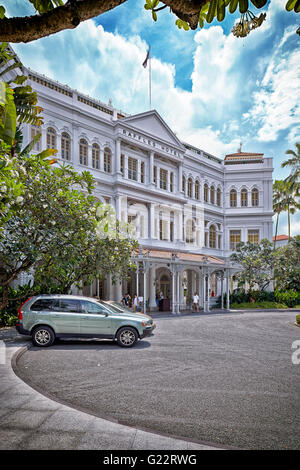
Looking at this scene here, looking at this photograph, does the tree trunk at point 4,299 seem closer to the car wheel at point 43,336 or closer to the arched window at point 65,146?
the car wheel at point 43,336

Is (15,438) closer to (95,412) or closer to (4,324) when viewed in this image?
(95,412)

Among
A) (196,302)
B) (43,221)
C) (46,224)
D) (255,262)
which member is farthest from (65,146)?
(255,262)

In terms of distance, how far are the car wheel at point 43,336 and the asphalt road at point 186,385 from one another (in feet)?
1.15

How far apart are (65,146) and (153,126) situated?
28.9ft

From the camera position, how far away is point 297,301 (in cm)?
3017

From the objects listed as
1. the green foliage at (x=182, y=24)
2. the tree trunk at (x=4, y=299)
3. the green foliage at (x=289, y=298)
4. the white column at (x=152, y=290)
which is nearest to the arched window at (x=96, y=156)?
the white column at (x=152, y=290)

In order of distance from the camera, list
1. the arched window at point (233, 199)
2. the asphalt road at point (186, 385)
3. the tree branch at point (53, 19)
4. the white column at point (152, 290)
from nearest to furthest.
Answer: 1. the tree branch at point (53, 19)
2. the asphalt road at point (186, 385)
3. the white column at point (152, 290)
4. the arched window at point (233, 199)

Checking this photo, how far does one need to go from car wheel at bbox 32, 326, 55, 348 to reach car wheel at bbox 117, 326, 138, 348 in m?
2.12

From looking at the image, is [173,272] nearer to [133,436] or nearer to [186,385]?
[186,385]

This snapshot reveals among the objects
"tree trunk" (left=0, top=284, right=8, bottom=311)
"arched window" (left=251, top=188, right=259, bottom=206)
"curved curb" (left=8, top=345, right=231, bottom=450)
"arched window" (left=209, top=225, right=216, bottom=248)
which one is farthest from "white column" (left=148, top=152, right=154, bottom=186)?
"curved curb" (left=8, top=345, right=231, bottom=450)

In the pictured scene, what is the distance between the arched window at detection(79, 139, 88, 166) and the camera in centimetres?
2375

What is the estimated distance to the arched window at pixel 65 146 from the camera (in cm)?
2266

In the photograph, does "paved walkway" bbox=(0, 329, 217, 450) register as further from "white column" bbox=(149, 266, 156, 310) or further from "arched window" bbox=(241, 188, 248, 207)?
"arched window" bbox=(241, 188, 248, 207)

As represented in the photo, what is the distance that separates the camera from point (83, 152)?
78.5ft
